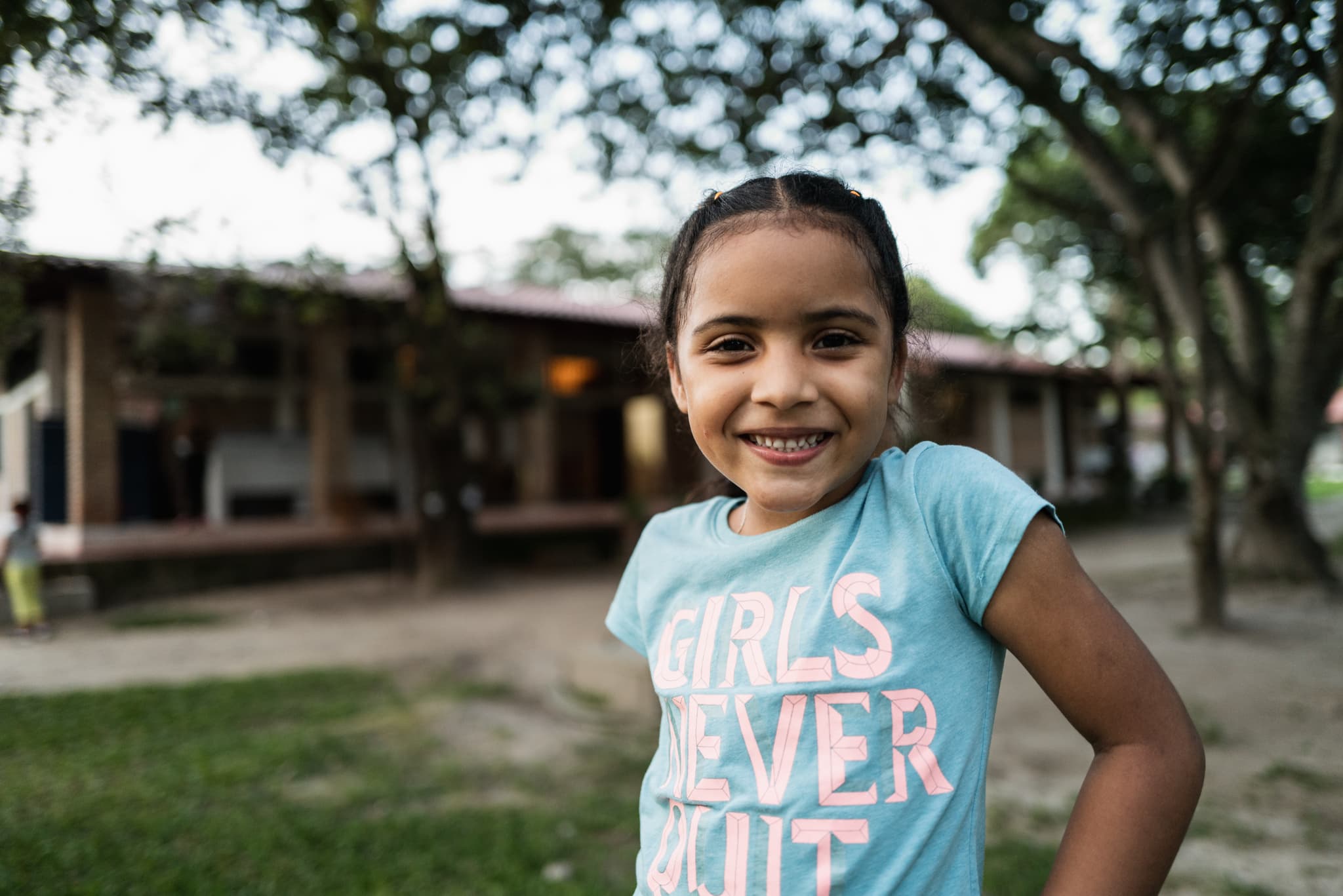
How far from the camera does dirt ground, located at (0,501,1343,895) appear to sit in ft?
10.7

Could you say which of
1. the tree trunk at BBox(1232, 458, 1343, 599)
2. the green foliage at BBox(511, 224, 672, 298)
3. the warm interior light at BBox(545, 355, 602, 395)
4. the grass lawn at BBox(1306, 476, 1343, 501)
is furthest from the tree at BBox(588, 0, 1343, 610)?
the green foliage at BBox(511, 224, 672, 298)

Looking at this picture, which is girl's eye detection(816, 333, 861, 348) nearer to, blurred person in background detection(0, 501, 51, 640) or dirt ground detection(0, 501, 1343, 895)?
dirt ground detection(0, 501, 1343, 895)

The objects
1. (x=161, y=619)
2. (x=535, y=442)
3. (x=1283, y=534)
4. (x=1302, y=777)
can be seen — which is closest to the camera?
(x=1302, y=777)

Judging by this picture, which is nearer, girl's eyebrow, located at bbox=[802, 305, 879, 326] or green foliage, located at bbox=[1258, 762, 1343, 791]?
girl's eyebrow, located at bbox=[802, 305, 879, 326]

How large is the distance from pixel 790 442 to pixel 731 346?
0.14 metres

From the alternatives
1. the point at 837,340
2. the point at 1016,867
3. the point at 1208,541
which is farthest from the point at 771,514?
the point at 1208,541

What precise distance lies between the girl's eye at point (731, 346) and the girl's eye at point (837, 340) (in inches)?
3.5

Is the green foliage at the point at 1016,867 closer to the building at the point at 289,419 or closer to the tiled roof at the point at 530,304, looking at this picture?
the tiled roof at the point at 530,304

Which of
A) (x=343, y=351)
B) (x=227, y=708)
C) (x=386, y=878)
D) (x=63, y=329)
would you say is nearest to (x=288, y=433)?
(x=343, y=351)

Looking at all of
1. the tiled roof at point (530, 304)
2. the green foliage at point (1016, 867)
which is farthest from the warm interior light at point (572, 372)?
the green foliage at point (1016, 867)

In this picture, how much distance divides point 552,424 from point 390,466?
8.18 feet

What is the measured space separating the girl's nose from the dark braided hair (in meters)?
0.16

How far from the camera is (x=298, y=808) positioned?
372cm

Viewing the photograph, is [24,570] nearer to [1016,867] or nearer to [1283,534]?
[1016,867]
